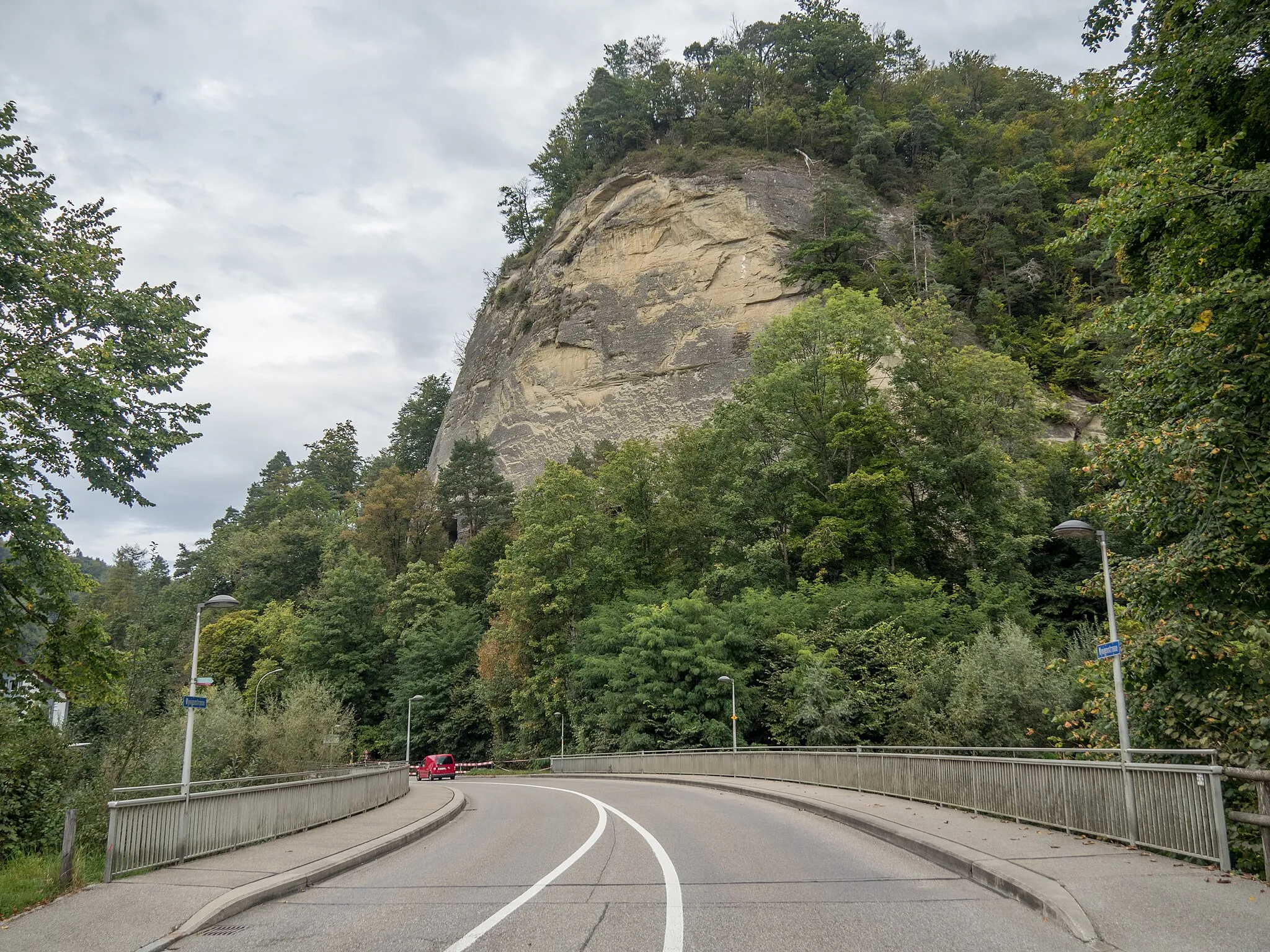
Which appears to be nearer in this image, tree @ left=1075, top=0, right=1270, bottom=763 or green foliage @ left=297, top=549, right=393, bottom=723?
tree @ left=1075, top=0, right=1270, bottom=763

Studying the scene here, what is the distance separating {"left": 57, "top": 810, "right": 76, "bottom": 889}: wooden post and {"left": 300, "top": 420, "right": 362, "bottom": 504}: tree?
106 m

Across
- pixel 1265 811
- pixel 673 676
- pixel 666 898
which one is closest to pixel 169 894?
pixel 666 898

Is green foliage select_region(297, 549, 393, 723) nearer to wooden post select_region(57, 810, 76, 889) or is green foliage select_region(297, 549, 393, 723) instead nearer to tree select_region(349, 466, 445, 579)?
tree select_region(349, 466, 445, 579)

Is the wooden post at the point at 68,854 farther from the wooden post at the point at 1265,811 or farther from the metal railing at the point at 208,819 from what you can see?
the wooden post at the point at 1265,811

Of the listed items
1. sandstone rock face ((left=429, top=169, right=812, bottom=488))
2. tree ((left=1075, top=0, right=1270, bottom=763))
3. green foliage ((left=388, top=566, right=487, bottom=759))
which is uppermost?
sandstone rock face ((left=429, top=169, right=812, bottom=488))

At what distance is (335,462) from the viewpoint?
11206 centimetres

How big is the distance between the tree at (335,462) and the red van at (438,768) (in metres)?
70.1

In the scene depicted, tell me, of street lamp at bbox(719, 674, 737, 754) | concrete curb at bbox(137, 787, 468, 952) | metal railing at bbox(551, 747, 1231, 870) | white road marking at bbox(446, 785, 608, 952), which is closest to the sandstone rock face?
street lamp at bbox(719, 674, 737, 754)

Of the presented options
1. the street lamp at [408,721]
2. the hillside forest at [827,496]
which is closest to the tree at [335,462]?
the hillside forest at [827,496]

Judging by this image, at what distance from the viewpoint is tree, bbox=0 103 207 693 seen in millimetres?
13898

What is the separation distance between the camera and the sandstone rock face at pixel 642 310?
194 feet

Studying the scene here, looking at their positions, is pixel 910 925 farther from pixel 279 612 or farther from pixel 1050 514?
pixel 279 612

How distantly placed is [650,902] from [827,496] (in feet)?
124

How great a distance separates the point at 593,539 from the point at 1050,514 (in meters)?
25.3
